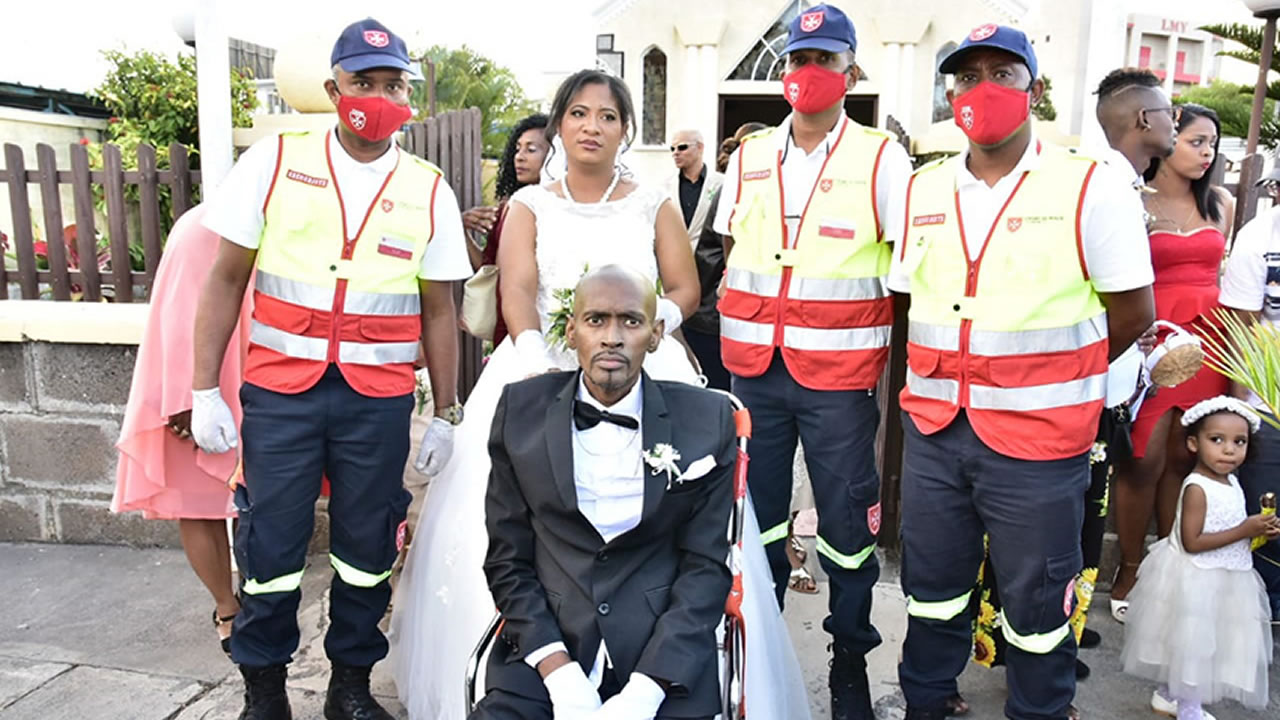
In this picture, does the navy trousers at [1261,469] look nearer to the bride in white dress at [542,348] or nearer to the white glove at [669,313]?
the bride in white dress at [542,348]

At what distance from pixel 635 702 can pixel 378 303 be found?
5.35 feet

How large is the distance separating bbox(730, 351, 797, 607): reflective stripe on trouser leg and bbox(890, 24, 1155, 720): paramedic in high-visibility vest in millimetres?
546

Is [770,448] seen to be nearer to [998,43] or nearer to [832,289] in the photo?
[832,289]

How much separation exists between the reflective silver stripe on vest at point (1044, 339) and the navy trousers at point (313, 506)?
2.02 m

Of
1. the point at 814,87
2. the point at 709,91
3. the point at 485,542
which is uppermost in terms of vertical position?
the point at 709,91

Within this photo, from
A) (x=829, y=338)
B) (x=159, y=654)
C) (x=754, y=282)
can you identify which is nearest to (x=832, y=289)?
(x=829, y=338)

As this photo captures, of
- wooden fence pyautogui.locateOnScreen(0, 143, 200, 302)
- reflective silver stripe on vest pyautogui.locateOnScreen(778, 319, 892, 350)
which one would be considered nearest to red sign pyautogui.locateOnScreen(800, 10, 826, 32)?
reflective silver stripe on vest pyautogui.locateOnScreen(778, 319, 892, 350)

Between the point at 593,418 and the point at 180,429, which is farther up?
the point at 593,418

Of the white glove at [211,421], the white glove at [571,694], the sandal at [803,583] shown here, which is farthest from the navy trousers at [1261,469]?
the white glove at [211,421]

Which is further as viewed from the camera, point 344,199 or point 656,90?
point 656,90

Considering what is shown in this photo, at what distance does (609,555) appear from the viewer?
8.83 feet

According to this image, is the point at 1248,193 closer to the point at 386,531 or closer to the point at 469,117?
the point at 469,117

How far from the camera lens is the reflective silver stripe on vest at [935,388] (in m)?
3.09

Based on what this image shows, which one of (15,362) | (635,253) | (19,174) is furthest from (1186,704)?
(19,174)
